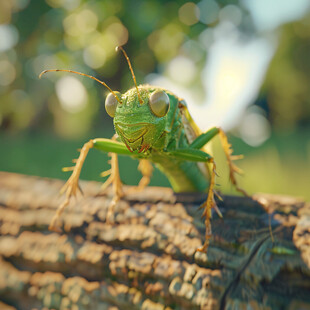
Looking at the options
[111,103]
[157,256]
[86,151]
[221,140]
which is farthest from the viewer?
[221,140]

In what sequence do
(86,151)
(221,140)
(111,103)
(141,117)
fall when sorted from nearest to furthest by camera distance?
1. (141,117)
2. (111,103)
3. (86,151)
4. (221,140)

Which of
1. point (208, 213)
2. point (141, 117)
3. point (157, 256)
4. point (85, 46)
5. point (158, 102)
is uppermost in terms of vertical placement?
point (85, 46)

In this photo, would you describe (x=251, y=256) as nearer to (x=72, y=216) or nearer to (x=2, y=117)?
(x=72, y=216)

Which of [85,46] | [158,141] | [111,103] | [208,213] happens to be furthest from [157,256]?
[85,46]

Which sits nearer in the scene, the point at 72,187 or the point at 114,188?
the point at 72,187

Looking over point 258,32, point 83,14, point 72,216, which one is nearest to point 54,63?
point 83,14

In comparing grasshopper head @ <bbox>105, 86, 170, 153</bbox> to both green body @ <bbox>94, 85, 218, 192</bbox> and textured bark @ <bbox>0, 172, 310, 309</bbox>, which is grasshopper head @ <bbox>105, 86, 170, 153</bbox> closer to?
green body @ <bbox>94, 85, 218, 192</bbox>

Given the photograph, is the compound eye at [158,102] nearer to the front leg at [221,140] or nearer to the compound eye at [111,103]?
the compound eye at [111,103]

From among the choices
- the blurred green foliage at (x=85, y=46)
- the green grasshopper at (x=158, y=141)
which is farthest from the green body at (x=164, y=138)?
the blurred green foliage at (x=85, y=46)

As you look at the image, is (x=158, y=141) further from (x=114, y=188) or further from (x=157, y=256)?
(x=157, y=256)

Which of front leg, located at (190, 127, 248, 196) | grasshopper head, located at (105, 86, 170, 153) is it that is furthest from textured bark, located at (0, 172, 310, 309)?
grasshopper head, located at (105, 86, 170, 153)
